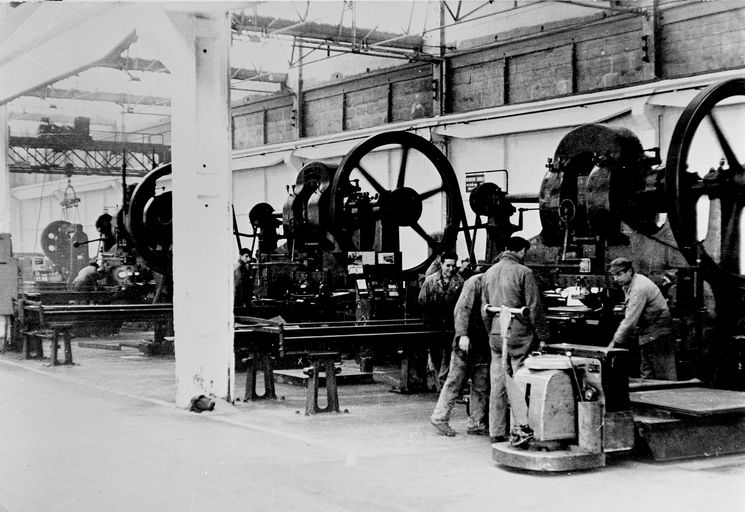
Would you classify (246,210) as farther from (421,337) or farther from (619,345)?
(619,345)

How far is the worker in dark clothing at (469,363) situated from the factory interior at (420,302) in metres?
0.02

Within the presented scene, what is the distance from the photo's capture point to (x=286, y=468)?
17.8 feet

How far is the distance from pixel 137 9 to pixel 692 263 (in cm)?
508

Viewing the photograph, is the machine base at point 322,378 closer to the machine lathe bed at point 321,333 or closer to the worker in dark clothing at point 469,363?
the machine lathe bed at point 321,333

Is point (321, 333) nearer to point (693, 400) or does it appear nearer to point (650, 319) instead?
point (650, 319)

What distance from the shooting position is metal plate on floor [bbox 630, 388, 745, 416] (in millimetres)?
→ 5590

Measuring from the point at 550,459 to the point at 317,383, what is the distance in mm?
2679

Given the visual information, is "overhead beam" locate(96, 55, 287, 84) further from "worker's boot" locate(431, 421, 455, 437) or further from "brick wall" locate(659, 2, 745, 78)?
"worker's boot" locate(431, 421, 455, 437)

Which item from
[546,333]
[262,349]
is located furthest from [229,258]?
[546,333]

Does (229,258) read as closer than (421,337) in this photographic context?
Yes

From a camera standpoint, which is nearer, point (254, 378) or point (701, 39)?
point (254, 378)

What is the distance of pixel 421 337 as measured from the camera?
831cm

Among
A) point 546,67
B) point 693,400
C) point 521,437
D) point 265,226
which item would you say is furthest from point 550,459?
point 546,67

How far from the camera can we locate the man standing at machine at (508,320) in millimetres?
6082
